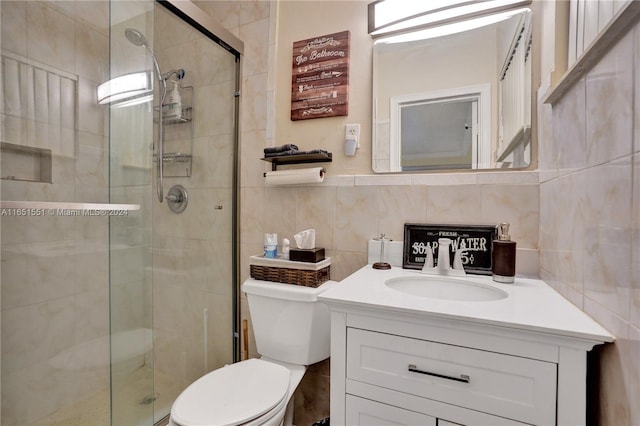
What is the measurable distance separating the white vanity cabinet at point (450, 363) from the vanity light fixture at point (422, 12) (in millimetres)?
1099

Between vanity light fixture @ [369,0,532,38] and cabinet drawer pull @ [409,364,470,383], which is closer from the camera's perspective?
cabinet drawer pull @ [409,364,470,383]

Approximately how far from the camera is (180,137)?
1.67 meters

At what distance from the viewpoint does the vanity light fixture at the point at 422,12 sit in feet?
3.99

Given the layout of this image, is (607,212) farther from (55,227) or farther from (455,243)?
(55,227)

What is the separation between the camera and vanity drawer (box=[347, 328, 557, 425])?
26.7 inches

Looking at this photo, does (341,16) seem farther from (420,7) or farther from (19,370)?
(19,370)

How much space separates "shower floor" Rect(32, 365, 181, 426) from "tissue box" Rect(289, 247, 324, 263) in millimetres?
845

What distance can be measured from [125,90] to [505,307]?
5.34 feet

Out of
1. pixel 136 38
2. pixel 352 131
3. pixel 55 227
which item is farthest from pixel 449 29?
pixel 55 227

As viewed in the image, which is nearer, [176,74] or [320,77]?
[320,77]

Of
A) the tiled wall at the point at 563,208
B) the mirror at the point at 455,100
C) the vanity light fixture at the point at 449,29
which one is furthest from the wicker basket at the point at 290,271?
the vanity light fixture at the point at 449,29

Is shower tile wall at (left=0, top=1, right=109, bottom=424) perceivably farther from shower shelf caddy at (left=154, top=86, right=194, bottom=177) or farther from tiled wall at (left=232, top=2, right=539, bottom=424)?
tiled wall at (left=232, top=2, right=539, bottom=424)

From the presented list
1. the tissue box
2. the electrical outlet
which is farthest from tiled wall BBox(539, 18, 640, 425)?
the tissue box

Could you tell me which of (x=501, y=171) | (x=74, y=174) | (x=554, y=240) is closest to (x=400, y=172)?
(x=501, y=171)
